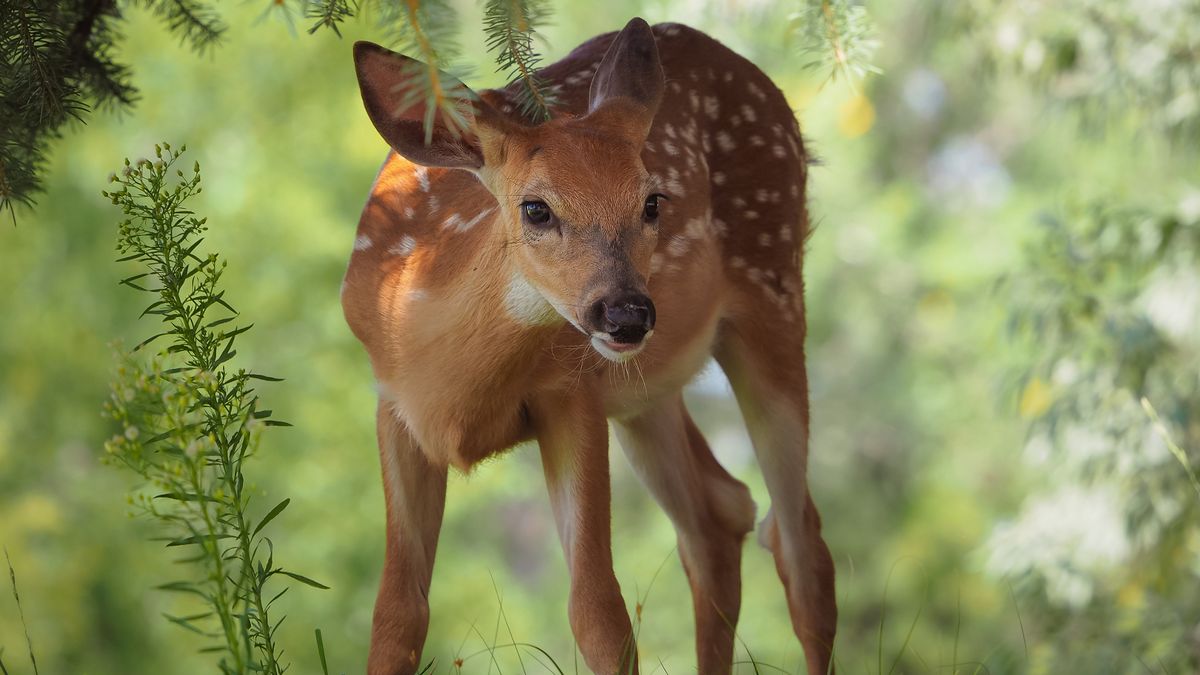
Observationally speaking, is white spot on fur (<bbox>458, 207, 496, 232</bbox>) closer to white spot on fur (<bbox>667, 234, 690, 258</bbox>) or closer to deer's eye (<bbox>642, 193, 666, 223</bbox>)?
deer's eye (<bbox>642, 193, 666, 223</bbox>)

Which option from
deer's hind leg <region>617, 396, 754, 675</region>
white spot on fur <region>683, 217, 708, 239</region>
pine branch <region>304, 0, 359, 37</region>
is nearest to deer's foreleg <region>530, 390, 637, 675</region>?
white spot on fur <region>683, 217, 708, 239</region>

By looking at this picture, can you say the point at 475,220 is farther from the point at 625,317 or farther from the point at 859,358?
the point at 859,358

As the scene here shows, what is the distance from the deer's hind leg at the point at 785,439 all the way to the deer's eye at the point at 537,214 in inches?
45.9

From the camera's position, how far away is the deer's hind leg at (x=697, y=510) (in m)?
4.23

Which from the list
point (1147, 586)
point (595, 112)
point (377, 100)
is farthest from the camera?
point (1147, 586)

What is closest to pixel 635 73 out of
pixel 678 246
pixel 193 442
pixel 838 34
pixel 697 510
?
pixel 838 34

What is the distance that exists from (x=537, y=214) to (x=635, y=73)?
0.45 m

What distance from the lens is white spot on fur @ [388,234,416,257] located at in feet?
11.3

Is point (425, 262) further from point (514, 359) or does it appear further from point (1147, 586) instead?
point (1147, 586)

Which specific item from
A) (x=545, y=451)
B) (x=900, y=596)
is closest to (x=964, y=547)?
(x=900, y=596)

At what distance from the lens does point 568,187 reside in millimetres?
2961

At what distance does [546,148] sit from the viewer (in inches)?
118

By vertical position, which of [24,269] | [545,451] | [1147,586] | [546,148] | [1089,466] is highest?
[24,269]

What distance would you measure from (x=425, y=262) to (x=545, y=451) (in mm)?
534
